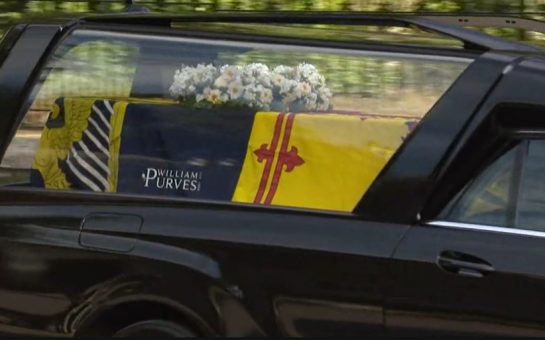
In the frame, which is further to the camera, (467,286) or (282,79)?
(282,79)

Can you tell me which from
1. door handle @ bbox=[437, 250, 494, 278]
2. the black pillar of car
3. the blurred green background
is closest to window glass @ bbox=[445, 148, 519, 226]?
door handle @ bbox=[437, 250, 494, 278]

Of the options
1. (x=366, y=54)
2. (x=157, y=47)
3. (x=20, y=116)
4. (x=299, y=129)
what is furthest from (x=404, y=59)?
(x=20, y=116)

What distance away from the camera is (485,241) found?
128 inches

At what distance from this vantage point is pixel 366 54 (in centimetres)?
366

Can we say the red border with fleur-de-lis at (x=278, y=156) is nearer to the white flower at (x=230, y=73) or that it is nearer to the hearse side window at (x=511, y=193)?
the white flower at (x=230, y=73)

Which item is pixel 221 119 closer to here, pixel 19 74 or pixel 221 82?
pixel 221 82

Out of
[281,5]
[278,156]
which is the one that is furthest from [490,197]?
[281,5]

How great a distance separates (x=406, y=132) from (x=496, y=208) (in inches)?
16.0

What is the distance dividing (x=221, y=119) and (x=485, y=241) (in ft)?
3.63

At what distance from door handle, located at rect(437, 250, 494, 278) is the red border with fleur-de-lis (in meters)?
0.67

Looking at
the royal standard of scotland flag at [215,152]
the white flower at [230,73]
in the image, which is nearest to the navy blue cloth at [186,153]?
the royal standard of scotland flag at [215,152]

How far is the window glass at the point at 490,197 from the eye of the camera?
3312 millimetres

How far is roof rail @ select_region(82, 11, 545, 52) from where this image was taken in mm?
3592

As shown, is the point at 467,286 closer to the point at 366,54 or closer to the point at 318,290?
the point at 318,290
